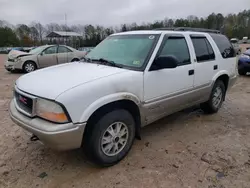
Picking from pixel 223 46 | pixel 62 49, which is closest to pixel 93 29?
pixel 62 49

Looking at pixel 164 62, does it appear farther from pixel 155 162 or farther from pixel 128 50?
pixel 155 162

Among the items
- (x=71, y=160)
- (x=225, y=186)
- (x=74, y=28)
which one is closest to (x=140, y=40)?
(x=71, y=160)

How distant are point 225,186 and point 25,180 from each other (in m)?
2.37

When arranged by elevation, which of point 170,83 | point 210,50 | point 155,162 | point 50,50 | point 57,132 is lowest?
point 155,162

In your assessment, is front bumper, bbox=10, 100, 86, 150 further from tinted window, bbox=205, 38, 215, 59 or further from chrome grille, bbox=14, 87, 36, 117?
tinted window, bbox=205, 38, 215, 59

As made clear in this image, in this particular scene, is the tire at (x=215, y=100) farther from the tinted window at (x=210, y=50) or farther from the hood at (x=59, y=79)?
the hood at (x=59, y=79)

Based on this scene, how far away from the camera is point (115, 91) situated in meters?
2.77

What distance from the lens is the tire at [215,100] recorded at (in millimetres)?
4680

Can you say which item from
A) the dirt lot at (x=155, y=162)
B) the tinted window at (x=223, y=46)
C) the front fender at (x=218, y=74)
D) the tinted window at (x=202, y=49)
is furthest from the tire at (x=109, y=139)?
the tinted window at (x=223, y=46)

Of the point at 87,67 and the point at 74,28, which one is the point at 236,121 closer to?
the point at 87,67

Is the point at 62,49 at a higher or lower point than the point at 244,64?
higher

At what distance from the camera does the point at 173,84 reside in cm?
354

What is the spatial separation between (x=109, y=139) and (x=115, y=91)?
635 mm

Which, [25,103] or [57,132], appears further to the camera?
[25,103]
